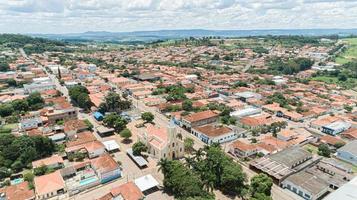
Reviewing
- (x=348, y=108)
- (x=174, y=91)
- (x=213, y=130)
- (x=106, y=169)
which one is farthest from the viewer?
(x=174, y=91)

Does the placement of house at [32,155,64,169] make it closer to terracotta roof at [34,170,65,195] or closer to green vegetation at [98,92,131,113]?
terracotta roof at [34,170,65,195]

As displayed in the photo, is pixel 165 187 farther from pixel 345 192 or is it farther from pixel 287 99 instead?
pixel 287 99

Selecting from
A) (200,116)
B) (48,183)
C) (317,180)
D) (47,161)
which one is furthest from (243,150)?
(47,161)

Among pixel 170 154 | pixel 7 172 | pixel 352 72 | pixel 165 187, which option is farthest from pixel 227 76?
pixel 7 172

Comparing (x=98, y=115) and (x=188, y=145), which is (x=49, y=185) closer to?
(x=188, y=145)

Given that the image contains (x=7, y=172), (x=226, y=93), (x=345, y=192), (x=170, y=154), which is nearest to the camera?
(x=345, y=192)

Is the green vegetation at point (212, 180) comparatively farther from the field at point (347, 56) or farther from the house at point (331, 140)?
the field at point (347, 56)

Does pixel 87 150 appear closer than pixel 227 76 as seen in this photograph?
A: Yes
